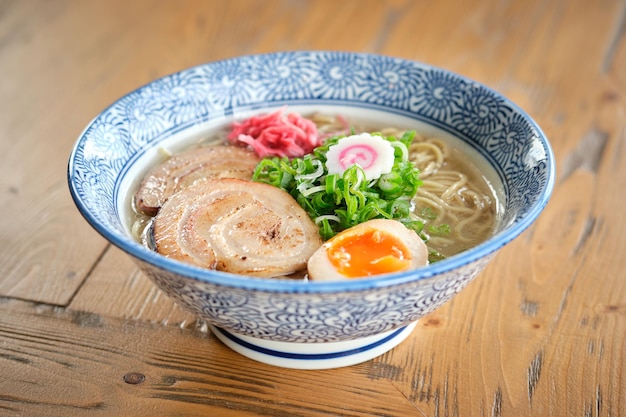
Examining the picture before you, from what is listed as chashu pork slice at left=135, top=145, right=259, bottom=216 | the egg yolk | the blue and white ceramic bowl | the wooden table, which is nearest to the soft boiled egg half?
the egg yolk

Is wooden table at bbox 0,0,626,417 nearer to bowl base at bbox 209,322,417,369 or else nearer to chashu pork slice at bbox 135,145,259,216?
bowl base at bbox 209,322,417,369

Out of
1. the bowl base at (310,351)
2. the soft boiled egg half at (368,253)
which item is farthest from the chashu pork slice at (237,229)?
the bowl base at (310,351)

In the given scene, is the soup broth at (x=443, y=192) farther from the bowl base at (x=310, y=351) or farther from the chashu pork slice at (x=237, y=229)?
the bowl base at (x=310, y=351)

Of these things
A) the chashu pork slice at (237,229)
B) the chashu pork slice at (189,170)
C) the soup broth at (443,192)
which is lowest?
the chashu pork slice at (237,229)

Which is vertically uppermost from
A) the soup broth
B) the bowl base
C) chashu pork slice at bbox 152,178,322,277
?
the soup broth

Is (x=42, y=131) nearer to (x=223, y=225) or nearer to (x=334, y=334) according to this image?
(x=223, y=225)

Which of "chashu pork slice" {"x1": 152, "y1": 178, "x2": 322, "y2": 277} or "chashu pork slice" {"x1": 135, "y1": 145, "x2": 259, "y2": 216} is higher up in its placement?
"chashu pork slice" {"x1": 135, "y1": 145, "x2": 259, "y2": 216}

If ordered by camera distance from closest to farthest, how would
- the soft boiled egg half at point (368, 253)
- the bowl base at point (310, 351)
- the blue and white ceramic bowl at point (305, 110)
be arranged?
the blue and white ceramic bowl at point (305, 110) < the soft boiled egg half at point (368, 253) < the bowl base at point (310, 351)

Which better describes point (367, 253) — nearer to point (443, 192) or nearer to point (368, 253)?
point (368, 253)
